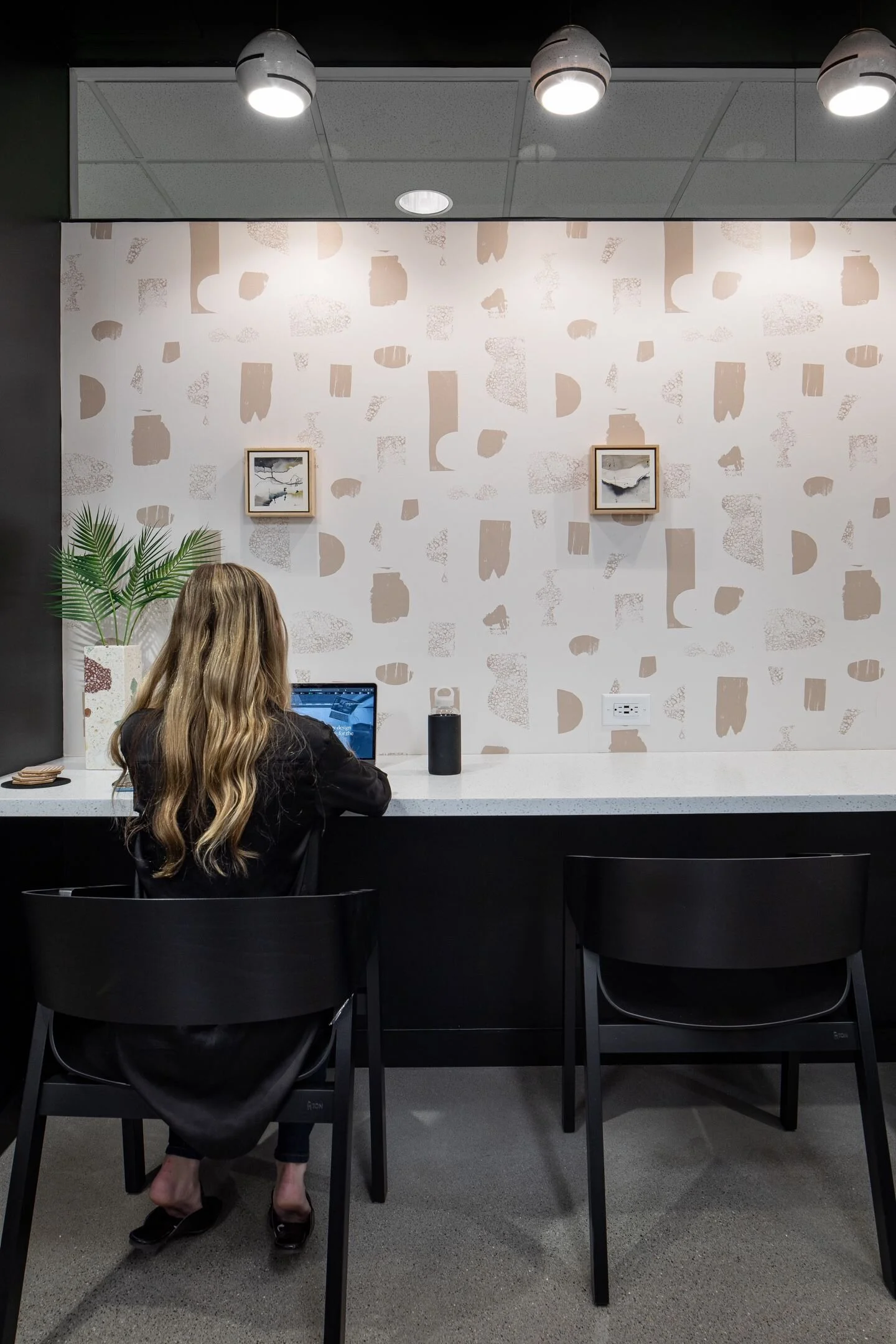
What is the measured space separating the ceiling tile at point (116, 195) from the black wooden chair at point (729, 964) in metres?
2.22

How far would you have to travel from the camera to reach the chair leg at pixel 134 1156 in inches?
62.7

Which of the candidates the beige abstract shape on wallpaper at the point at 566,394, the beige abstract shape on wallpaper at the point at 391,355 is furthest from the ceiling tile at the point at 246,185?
the beige abstract shape on wallpaper at the point at 566,394

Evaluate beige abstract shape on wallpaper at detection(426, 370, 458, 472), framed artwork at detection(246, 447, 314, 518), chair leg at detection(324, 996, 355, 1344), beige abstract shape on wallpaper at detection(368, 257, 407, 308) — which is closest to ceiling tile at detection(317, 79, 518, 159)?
beige abstract shape on wallpaper at detection(368, 257, 407, 308)

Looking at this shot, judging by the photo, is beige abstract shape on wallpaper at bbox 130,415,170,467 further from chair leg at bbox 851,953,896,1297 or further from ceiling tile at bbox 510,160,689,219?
chair leg at bbox 851,953,896,1297

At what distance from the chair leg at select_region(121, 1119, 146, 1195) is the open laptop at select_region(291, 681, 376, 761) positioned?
924 mm

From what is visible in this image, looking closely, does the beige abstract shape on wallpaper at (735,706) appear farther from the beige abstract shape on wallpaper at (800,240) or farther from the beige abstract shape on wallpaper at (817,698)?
the beige abstract shape on wallpaper at (800,240)

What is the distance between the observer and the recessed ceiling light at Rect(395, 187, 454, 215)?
227 cm

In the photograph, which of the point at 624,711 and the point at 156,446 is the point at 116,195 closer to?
the point at 156,446

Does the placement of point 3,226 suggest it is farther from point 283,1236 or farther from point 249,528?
point 283,1236

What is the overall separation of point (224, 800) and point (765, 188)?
7.99 feet

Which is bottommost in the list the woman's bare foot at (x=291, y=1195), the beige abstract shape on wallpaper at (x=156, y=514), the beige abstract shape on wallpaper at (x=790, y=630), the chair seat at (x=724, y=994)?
the woman's bare foot at (x=291, y=1195)

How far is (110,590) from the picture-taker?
2051 millimetres

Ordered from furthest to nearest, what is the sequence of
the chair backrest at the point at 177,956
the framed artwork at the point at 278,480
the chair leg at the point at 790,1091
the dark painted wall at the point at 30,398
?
the framed artwork at the point at 278,480 → the dark painted wall at the point at 30,398 → the chair leg at the point at 790,1091 → the chair backrest at the point at 177,956

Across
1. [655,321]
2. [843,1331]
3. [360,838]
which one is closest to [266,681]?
[360,838]
